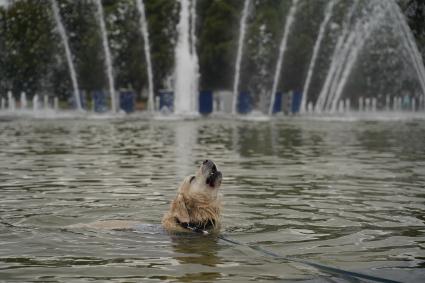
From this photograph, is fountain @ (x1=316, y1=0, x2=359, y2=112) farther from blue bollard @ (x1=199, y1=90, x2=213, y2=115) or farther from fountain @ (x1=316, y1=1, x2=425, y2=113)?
blue bollard @ (x1=199, y1=90, x2=213, y2=115)

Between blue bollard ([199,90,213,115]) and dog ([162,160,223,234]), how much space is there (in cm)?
4312

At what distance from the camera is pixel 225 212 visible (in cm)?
942

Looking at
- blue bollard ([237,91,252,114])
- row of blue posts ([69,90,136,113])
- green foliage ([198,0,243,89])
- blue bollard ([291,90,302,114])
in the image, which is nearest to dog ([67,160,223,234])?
row of blue posts ([69,90,136,113])

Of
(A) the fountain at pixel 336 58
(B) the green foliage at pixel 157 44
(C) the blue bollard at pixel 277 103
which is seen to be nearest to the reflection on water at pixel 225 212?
(A) the fountain at pixel 336 58

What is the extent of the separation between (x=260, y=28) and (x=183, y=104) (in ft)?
61.3

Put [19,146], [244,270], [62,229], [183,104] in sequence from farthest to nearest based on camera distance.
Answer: [183,104], [19,146], [62,229], [244,270]

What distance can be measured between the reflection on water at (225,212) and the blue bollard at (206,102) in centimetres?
3216

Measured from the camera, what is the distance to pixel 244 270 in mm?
6250

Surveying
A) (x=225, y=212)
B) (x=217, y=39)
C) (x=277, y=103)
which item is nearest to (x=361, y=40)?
(x=277, y=103)

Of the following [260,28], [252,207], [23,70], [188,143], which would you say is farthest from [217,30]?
[252,207]

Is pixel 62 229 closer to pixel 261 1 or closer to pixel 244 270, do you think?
pixel 244 270

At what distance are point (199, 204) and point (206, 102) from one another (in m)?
43.6

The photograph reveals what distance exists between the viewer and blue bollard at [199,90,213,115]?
2003 inches

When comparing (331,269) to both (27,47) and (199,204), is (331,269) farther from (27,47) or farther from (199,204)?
(27,47)
